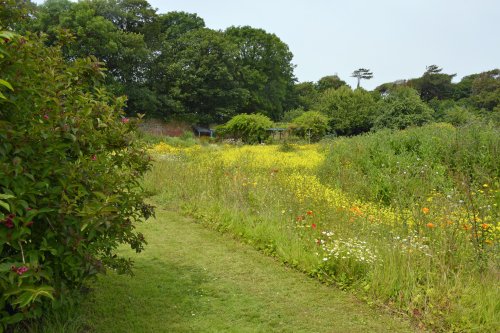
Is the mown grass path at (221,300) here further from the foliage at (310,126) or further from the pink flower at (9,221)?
the foliage at (310,126)

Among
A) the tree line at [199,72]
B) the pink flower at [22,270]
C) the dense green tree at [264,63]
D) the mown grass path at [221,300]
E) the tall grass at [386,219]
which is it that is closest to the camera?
the pink flower at [22,270]

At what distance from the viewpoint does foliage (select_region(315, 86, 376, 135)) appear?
126 feet

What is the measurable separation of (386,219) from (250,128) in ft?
63.3

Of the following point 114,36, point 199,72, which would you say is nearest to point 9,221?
point 114,36

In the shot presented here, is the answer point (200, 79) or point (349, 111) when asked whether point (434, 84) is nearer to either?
point (349, 111)

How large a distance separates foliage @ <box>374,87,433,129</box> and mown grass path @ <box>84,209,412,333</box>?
2699 centimetres

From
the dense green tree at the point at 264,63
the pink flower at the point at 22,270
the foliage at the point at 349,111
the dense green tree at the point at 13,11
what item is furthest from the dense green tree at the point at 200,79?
the pink flower at the point at 22,270

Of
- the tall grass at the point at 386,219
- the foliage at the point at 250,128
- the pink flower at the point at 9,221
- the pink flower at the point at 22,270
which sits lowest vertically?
the tall grass at the point at 386,219

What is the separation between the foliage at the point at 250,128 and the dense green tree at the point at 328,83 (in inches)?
1538

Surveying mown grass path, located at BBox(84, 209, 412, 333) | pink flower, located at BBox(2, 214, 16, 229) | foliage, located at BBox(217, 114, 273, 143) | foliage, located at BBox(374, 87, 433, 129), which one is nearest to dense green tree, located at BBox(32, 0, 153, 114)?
foliage, located at BBox(217, 114, 273, 143)

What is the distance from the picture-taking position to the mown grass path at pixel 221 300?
313 centimetres

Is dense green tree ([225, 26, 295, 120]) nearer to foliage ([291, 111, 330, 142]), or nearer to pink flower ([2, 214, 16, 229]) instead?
foliage ([291, 111, 330, 142])

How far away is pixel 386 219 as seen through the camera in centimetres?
486

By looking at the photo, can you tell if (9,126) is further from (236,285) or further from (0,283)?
(236,285)
